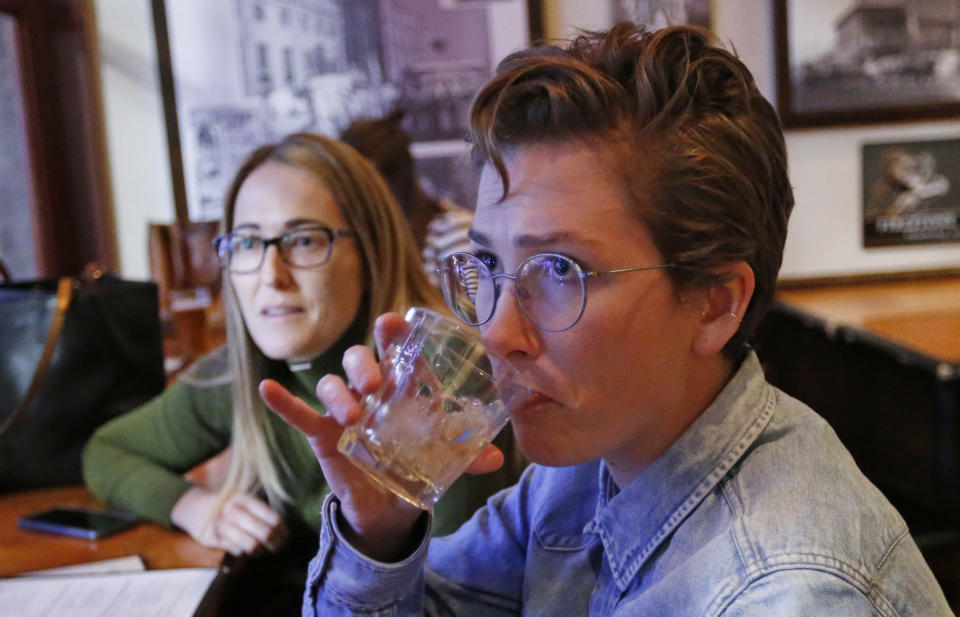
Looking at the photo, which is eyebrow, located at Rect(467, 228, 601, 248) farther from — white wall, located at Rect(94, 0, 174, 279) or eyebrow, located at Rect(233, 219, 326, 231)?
white wall, located at Rect(94, 0, 174, 279)

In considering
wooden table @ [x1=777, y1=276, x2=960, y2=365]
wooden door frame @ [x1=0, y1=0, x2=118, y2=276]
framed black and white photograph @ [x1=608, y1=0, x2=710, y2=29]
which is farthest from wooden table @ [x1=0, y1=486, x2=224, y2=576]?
framed black and white photograph @ [x1=608, y1=0, x2=710, y2=29]

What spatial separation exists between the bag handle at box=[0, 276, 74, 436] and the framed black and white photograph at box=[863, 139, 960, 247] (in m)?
2.59

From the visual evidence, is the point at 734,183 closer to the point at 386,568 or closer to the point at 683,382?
the point at 683,382

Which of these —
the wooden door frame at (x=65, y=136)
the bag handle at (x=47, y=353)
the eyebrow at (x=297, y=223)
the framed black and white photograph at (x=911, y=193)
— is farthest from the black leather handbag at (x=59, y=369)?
the framed black and white photograph at (x=911, y=193)

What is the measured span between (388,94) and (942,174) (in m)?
1.97

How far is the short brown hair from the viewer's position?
78 cm

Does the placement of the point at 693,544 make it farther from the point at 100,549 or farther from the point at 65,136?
the point at 65,136

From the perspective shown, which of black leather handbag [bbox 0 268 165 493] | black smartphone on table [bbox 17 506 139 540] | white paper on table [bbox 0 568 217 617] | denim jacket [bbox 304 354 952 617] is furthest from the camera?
black leather handbag [bbox 0 268 165 493]

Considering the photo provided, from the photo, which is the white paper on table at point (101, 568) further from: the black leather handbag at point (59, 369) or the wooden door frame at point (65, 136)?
the wooden door frame at point (65, 136)

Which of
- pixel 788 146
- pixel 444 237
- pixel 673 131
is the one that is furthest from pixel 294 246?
pixel 788 146

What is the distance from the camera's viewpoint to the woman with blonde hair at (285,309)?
1.35m

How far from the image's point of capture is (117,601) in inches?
41.3

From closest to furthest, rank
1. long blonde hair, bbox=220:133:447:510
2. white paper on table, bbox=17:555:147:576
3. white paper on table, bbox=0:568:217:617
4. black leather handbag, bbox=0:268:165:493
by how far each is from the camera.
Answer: white paper on table, bbox=0:568:217:617 → white paper on table, bbox=17:555:147:576 → long blonde hair, bbox=220:133:447:510 → black leather handbag, bbox=0:268:165:493

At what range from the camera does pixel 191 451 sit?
158 centimetres
